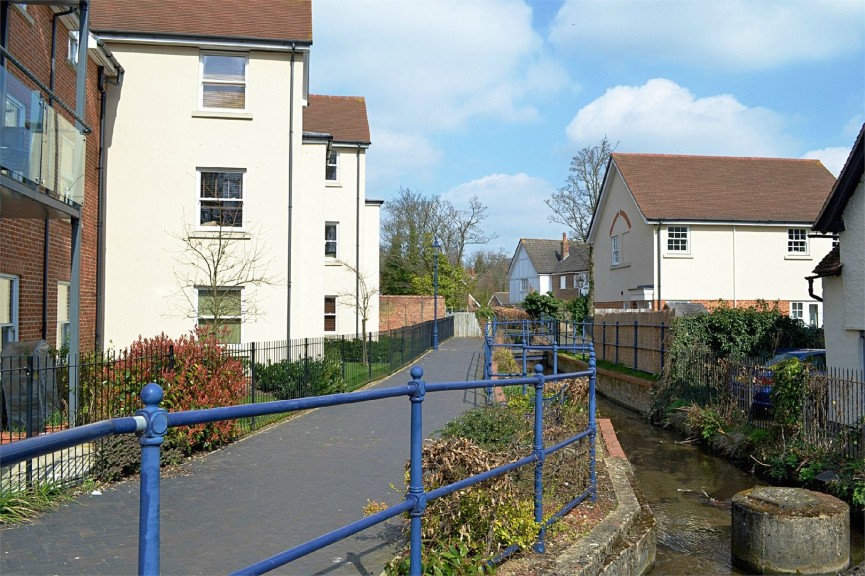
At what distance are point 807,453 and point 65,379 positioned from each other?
1145cm

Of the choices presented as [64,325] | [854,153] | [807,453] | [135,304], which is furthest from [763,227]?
[64,325]

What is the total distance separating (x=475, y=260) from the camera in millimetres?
85250

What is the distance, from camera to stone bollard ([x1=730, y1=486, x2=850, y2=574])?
742 centimetres

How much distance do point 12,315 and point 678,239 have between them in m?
25.1

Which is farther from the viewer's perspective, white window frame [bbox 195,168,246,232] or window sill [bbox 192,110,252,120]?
white window frame [bbox 195,168,246,232]

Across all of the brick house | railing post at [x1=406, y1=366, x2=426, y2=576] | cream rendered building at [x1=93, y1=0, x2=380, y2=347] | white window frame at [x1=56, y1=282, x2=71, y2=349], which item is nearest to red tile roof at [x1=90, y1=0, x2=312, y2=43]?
cream rendered building at [x1=93, y1=0, x2=380, y2=347]

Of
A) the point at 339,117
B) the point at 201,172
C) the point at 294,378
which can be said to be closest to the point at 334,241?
the point at 339,117

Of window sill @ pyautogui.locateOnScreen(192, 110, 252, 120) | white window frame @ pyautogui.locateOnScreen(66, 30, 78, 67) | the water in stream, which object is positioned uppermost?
white window frame @ pyautogui.locateOnScreen(66, 30, 78, 67)

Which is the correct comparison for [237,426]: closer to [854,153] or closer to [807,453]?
[807,453]

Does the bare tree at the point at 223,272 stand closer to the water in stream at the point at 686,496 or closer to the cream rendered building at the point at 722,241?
the water in stream at the point at 686,496

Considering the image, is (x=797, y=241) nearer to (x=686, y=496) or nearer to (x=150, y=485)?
(x=686, y=496)

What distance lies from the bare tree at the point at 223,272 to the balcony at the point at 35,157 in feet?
21.9

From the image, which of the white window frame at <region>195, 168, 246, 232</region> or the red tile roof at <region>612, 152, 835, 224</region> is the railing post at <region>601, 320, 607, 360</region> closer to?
the red tile roof at <region>612, 152, 835, 224</region>

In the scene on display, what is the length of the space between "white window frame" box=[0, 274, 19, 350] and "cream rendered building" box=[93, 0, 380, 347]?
5384 millimetres
